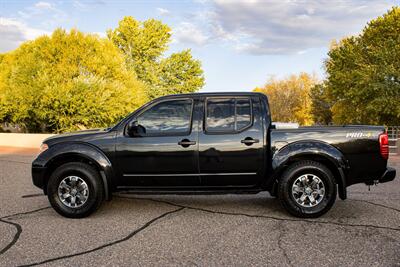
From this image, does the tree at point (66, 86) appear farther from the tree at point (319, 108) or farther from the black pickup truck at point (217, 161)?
the tree at point (319, 108)

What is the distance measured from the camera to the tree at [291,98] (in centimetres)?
6806

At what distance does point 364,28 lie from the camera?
3055 centimetres

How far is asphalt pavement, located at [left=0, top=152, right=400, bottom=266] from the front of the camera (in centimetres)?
401

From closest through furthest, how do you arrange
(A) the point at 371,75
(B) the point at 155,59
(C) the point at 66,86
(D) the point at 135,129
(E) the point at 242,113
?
(D) the point at 135,129 → (E) the point at 242,113 → (C) the point at 66,86 → (A) the point at 371,75 → (B) the point at 155,59

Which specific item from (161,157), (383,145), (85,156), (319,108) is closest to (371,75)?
(383,145)

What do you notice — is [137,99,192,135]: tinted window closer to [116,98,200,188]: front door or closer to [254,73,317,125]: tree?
[116,98,200,188]: front door

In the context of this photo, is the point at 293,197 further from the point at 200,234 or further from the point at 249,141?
the point at 200,234

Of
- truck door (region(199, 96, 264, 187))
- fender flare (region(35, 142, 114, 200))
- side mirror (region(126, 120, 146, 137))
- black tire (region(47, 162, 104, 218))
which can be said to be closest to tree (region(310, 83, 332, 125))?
truck door (region(199, 96, 264, 187))

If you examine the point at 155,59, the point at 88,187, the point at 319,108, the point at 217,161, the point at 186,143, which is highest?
the point at 155,59

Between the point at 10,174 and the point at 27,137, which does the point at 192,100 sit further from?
the point at 27,137

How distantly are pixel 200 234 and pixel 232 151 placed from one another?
1.35 meters

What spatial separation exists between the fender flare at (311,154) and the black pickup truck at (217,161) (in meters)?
0.01

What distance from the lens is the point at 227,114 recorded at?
5809mm

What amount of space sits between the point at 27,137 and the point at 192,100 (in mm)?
17495
